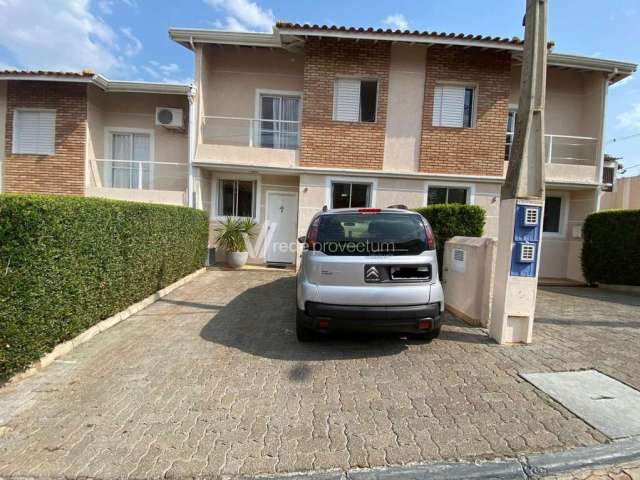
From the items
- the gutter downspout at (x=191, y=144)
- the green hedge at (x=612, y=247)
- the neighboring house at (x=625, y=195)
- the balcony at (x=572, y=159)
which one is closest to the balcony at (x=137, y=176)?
the gutter downspout at (x=191, y=144)

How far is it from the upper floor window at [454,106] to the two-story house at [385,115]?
0.03 metres

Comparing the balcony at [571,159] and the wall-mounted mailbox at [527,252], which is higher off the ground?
the balcony at [571,159]

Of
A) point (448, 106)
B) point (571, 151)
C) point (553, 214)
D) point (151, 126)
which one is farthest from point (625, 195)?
point (151, 126)

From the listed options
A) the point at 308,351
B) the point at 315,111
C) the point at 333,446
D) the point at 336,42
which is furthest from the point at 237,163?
the point at 333,446

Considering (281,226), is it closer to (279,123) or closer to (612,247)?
(279,123)

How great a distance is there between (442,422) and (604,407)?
145 centimetres

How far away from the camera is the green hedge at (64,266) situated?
3.13 metres

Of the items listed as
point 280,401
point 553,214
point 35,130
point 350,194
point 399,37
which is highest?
point 399,37

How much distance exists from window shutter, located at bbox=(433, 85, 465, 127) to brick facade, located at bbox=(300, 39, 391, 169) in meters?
1.46

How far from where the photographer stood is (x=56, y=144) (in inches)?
371

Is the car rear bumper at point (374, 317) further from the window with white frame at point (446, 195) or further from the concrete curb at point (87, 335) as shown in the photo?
the window with white frame at point (446, 195)

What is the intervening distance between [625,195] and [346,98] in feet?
61.3

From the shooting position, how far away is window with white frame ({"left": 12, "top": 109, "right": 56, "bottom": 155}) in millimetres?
9461

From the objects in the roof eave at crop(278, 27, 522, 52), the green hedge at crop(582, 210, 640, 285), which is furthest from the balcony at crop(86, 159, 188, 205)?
the green hedge at crop(582, 210, 640, 285)
